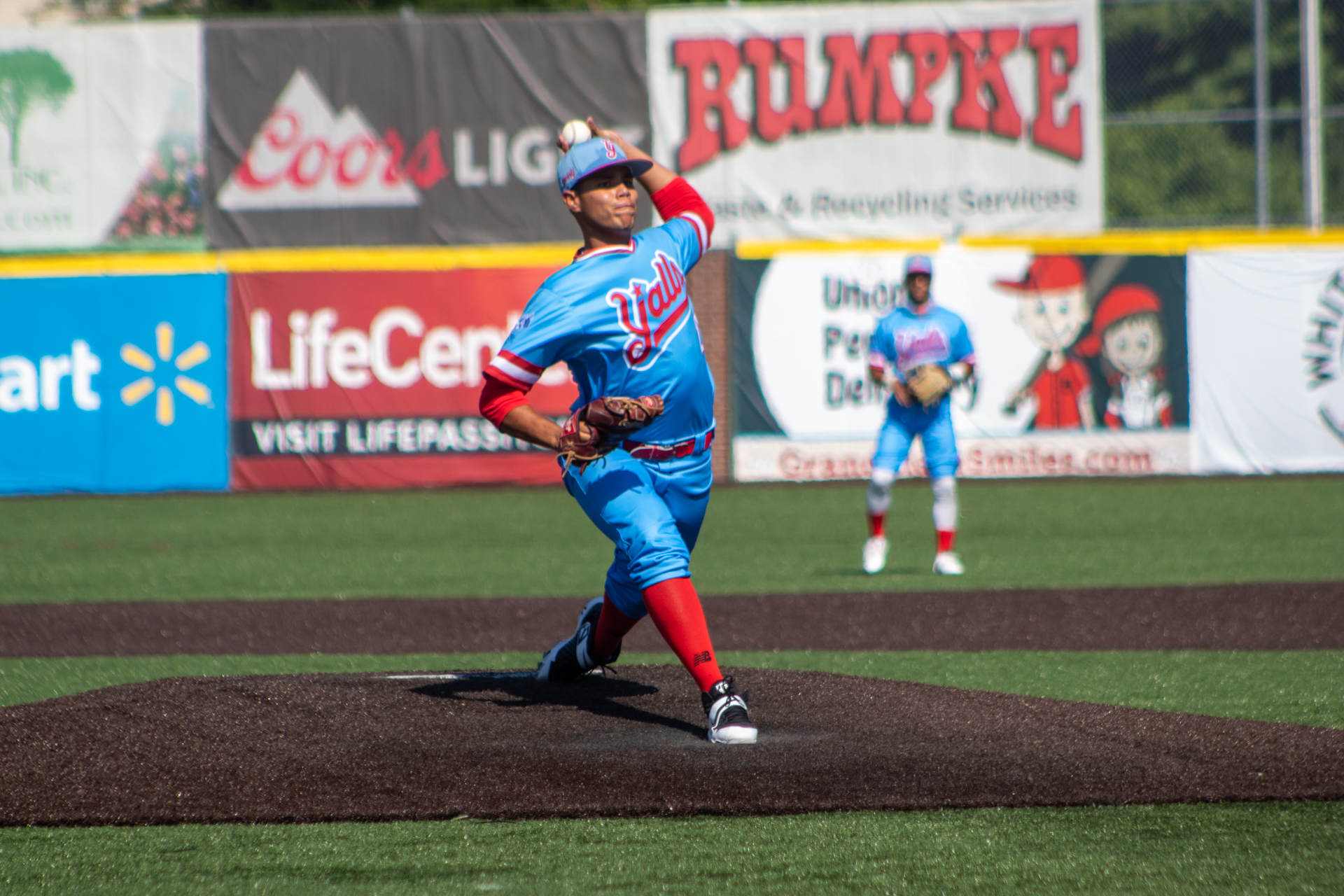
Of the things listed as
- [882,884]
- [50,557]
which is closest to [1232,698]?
[882,884]

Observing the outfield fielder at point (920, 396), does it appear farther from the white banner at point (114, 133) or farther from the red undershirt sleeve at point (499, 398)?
the white banner at point (114, 133)

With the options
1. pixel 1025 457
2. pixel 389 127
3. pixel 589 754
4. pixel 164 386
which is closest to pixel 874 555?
pixel 589 754

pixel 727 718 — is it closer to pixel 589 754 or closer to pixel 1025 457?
pixel 589 754

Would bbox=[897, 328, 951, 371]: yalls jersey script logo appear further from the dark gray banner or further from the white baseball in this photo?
the dark gray banner

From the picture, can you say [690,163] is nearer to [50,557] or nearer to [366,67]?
[366,67]

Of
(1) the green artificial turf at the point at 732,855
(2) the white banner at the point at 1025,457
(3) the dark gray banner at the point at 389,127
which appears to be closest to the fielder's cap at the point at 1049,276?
(2) the white banner at the point at 1025,457
